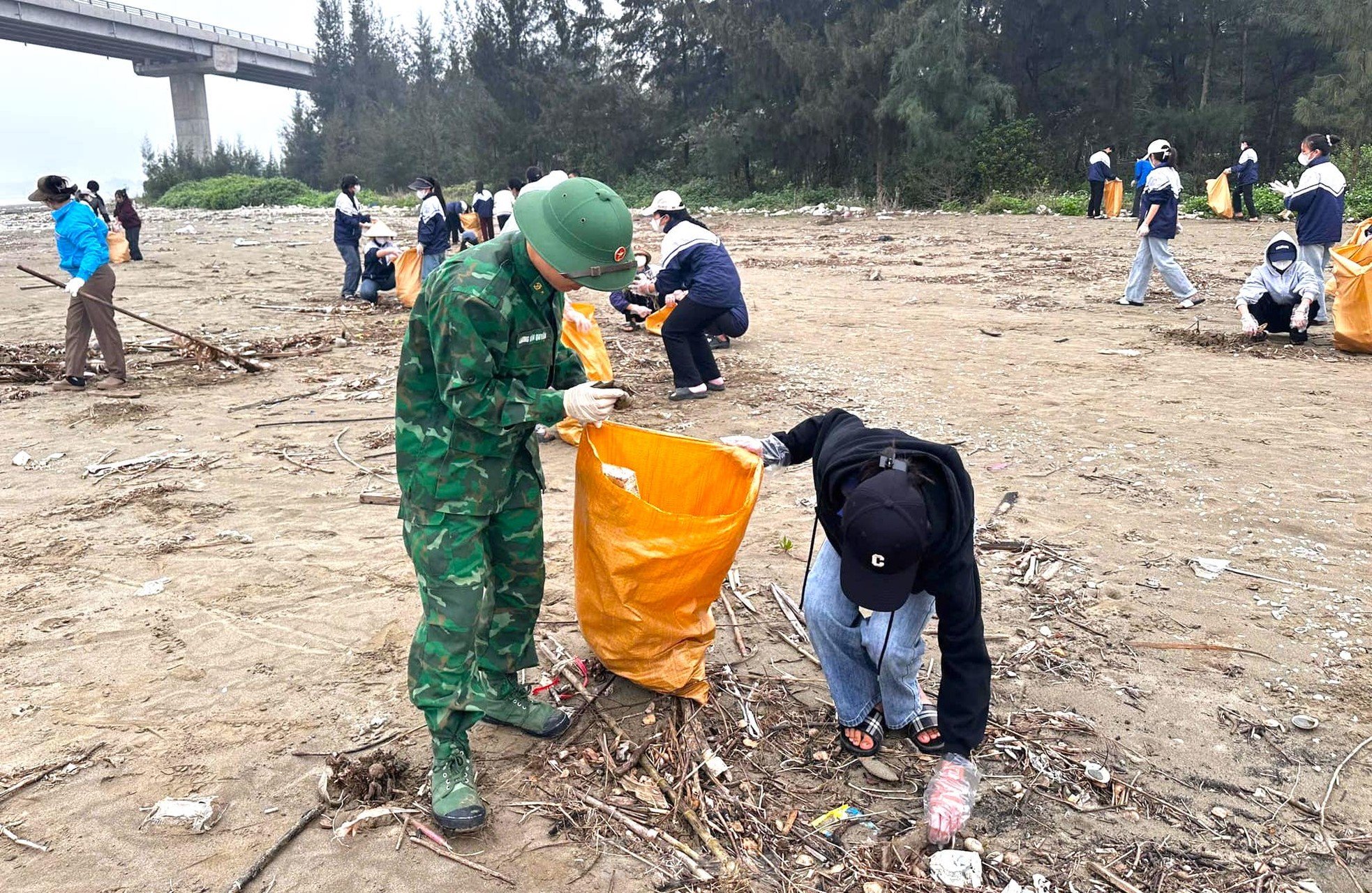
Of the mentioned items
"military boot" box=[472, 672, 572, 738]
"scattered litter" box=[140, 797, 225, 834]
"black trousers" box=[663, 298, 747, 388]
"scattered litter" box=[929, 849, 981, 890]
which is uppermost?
"black trousers" box=[663, 298, 747, 388]

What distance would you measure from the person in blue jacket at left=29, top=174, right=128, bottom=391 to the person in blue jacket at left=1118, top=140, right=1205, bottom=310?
9732 mm

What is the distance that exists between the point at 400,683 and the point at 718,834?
4.61 feet

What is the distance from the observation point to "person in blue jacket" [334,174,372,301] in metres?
11.7

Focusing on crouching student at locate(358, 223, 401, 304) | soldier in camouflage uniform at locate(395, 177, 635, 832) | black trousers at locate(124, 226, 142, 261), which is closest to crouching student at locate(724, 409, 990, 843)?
soldier in camouflage uniform at locate(395, 177, 635, 832)

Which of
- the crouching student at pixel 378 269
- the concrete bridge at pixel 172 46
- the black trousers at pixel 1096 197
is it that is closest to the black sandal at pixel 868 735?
the crouching student at pixel 378 269

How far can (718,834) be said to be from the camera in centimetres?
261

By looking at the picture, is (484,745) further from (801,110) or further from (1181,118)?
(1181,118)

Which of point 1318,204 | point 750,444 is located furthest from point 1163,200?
point 750,444

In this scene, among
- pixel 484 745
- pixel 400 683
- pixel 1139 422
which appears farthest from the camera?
pixel 1139 422

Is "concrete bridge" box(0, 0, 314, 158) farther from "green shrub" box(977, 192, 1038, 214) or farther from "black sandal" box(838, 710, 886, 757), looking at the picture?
"black sandal" box(838, 710, 886, 757)

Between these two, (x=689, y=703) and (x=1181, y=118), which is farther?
(x=1181, y=118)

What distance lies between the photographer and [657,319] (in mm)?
7465

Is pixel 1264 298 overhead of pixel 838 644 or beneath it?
overhead

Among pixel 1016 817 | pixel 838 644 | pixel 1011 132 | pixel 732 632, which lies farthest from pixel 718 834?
pixel 1011 132
